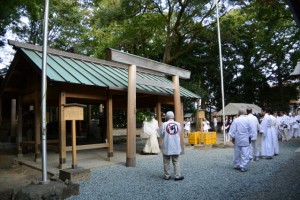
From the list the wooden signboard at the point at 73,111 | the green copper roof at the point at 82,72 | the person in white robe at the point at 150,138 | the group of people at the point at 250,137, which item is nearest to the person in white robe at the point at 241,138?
the group of people at the point at 250,137

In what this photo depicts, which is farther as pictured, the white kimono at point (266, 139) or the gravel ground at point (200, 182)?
the white kimono at point (266, 139)

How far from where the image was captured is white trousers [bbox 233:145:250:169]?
316 inches

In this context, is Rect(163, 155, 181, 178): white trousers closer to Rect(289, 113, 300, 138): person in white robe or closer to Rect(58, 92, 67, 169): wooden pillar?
Rect(58, 92, 67, 169): wooden pillar

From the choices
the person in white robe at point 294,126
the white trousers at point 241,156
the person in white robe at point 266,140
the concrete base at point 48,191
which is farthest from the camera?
the person in white robe at point 294,126

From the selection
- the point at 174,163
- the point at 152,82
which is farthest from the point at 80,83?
the point at 174,163

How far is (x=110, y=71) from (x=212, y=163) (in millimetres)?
5410

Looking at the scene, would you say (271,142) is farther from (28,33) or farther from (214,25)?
(28,33)

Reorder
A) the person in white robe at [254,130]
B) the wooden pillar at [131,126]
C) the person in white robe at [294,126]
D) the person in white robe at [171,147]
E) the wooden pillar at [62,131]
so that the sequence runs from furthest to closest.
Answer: the person in white robe at [294,126] < the wooden pillar at [131,126] < the person in white robe at [254,130] < the wooden pillar at [62,131] < the person in white robe at [171,147]

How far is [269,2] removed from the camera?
1423 cm

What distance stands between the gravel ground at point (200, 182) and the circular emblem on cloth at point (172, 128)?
48.2 inches

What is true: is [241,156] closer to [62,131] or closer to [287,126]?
[62,131]

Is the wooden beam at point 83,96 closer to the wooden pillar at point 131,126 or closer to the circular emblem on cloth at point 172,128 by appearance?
the wooden pillar at point 131,126

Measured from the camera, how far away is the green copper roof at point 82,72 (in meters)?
8.55

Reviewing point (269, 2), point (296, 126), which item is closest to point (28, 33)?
point (269, 2)
